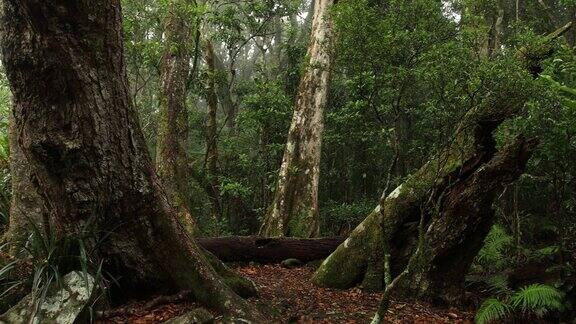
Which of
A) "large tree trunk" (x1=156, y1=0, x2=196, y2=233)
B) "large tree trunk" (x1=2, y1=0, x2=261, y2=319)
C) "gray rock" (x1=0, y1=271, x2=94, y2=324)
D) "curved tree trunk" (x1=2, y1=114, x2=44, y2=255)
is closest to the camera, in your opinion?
"large tree trunk" (x1=2, y1=0, x2=261, y2=319)

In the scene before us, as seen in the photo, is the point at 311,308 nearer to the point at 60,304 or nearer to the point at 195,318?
the point at 195,318

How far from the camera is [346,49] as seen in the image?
22.4 ft

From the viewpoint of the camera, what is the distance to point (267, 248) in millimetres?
8250

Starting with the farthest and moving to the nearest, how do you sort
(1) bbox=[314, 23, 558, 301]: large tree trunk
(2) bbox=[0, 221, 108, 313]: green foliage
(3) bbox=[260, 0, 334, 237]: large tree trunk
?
(3) bbox=[260, 0, 334, 237]: large tree trunk
(1) bbox=[314, 23, 558, 301]: large tree trunk
(2) bbox=[0, 221, 108, 313]: green foliage

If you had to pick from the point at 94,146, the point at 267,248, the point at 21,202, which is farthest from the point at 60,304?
the point at 267,248

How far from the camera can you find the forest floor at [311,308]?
174 inches

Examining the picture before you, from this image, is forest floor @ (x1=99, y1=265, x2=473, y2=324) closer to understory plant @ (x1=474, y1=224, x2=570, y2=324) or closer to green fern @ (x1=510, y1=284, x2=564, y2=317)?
understory plant @ (x1=474, y1=224, x2=570, y2=324)

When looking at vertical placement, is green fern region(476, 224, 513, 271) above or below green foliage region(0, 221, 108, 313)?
below

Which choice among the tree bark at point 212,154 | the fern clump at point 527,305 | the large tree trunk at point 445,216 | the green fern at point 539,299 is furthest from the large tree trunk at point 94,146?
the tree bark at point 212,154

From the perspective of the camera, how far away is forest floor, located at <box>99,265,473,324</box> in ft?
14.5

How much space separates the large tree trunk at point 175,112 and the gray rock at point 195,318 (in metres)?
5.62

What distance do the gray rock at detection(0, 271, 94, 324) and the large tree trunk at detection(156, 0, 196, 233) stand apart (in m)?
5.71

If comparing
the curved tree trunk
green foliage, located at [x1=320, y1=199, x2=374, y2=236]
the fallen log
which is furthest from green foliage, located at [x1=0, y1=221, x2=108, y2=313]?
green foliage, located at [x1=320, y1=199, x2=374, y2=236]

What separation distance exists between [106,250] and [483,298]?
5359 mm
